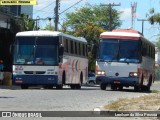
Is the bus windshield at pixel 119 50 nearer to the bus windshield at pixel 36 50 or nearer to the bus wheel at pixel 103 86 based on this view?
the bus wheel at pixel 103 86

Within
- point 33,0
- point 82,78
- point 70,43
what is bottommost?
point 82,78

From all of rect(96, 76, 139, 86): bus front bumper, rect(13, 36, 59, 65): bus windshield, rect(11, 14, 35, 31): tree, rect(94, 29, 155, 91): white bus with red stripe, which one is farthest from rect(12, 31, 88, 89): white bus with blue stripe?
rect(11, 14, 35, 31): tree

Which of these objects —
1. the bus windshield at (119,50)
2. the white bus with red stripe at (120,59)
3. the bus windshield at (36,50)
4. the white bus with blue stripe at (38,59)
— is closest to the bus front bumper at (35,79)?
the white bus with blue stripe at (38,59)

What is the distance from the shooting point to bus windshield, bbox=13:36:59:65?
33906mm

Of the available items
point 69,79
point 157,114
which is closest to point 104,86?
point 69,79

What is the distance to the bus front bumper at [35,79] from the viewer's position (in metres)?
33.9

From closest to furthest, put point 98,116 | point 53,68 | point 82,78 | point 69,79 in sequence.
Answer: point 98,116 → point 53,68 → point 69,79 → point 82,78

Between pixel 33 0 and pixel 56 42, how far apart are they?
580cm

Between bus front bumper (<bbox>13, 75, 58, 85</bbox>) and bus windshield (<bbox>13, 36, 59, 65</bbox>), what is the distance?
85 centimetres

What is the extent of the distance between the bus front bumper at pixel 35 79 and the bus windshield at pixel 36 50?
2.79 feet

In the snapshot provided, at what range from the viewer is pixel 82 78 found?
4166 cm

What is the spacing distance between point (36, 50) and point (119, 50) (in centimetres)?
503

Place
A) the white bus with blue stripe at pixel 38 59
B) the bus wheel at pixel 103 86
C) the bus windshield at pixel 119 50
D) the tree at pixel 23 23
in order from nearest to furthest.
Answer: the bus windshield at pixel 119 50 → the white bus with blue stripe at pixel 38 59 → the bus wheel at pixel 103 86 → the tree at pixel 23 23

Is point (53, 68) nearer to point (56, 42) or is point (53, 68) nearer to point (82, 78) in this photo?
point (56, 42)
